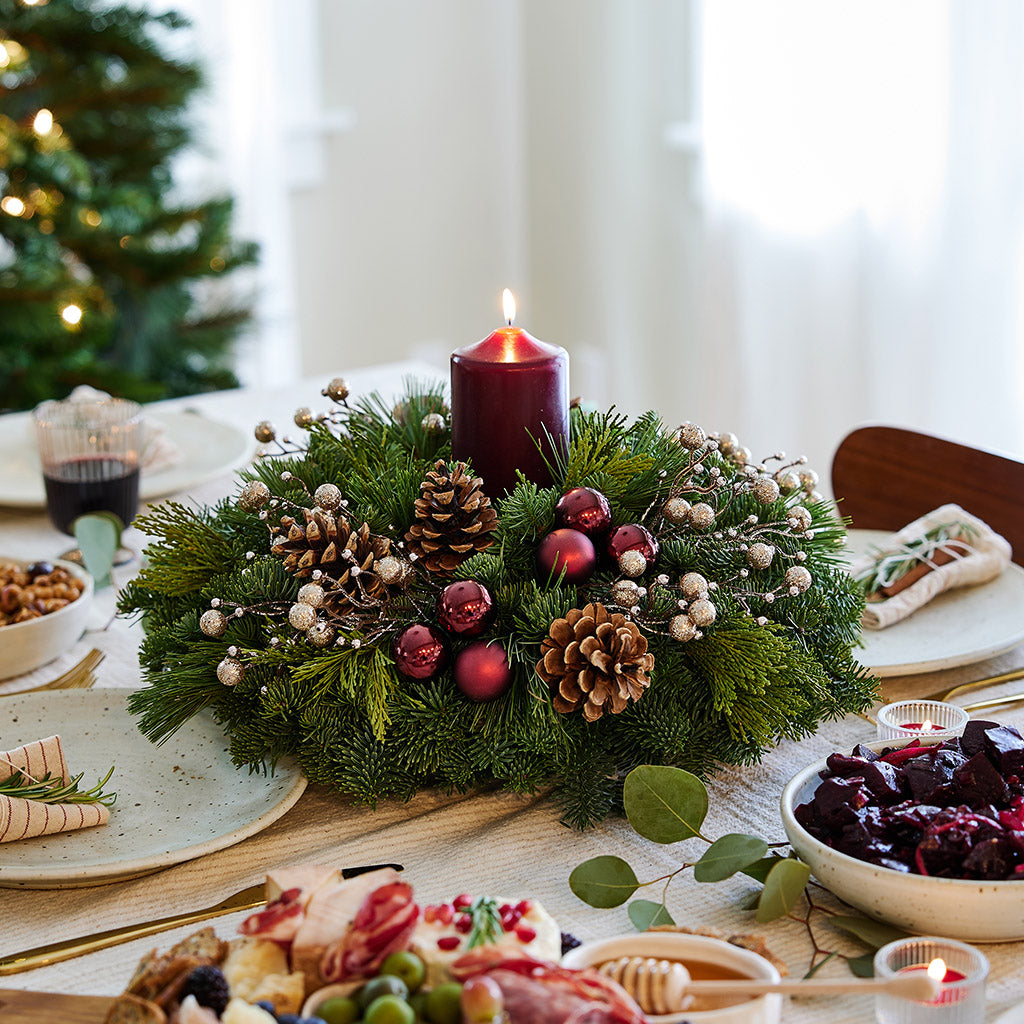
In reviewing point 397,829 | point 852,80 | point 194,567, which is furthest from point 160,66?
point 397,829

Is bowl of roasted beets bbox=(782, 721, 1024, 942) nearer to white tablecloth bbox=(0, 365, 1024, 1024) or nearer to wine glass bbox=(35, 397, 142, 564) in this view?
white tablecloth bbox=(0, 365, 1024, 1024)

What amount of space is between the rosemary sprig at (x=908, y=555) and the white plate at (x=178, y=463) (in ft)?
2.27

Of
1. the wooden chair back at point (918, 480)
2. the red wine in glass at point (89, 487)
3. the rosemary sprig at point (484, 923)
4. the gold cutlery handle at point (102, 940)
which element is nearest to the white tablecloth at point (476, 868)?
the gold cutlery handle at point (102, 940)

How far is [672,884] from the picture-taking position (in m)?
0.68

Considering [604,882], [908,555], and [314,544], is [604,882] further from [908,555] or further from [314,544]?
[908,555]

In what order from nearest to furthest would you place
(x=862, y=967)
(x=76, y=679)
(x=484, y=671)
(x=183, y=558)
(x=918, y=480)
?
1. (x=862, y=967)
2. (x=484, y=671)
3. (x=183, y=558)
4. (x=76, y=679)
5. (x=918, y=480)

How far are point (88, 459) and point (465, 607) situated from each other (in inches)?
22.5

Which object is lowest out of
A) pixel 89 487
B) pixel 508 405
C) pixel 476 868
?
pixel 476 868

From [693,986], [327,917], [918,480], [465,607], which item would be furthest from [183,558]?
[918,480]

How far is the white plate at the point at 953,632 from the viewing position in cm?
90

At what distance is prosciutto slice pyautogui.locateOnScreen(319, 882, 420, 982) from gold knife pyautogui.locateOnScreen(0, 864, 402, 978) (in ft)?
0.32

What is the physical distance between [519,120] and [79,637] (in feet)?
8.69

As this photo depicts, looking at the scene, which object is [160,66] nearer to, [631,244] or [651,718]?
[631,244]

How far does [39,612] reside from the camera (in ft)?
3.19
